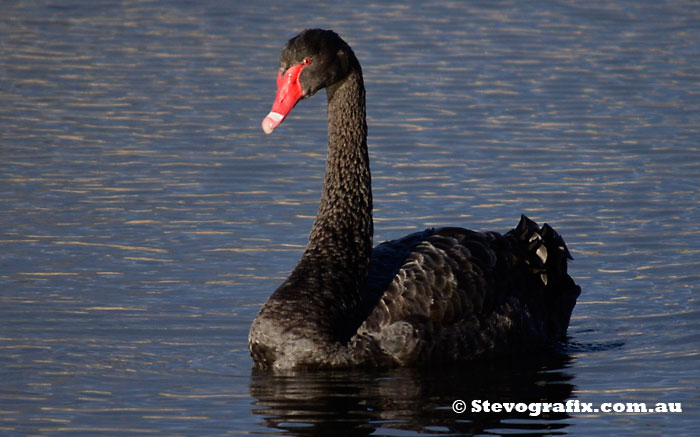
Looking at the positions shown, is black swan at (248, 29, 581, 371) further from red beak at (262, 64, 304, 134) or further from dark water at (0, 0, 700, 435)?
dark water at (0, 0, 700, 435)

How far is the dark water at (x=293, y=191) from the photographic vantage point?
28.4 ft

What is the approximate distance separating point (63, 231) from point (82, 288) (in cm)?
147

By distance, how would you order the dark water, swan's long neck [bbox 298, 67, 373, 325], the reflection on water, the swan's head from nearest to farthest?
the reflection on water < the dark water < the swan's head < swan's long neck [bbox 298, 67, 373, 325]

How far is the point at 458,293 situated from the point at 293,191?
4.31m

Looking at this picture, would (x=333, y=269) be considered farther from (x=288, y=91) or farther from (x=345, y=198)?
(x=288, y=91)

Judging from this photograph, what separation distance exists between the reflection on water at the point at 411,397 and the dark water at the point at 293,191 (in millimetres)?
24

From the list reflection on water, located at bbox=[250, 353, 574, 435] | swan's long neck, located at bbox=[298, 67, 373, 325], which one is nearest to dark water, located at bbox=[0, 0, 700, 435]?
reflection on water, located at bbox=[250, 353, 574, 435]

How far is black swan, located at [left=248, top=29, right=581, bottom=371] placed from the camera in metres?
9.10

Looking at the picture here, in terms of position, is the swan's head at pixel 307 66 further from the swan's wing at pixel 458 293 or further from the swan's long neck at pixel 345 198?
the swan's wing at pixel 458 293

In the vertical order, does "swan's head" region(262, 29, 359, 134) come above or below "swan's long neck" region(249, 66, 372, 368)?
above

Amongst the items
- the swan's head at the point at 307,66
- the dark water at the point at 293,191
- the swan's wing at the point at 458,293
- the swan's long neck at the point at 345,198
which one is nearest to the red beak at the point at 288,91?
the swan's head at the point at 307,66

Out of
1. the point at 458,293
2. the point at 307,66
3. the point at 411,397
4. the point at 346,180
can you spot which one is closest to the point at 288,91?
the point at 307,66

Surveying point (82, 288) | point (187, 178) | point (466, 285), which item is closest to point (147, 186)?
point (187, 178)

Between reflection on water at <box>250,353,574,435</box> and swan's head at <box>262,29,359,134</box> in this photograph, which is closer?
reflection on water at <box>250,353,574,435</box>
